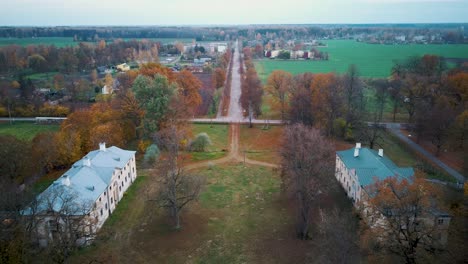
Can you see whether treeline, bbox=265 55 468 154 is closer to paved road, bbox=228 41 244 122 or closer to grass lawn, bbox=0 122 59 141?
paved road, bbox=228 41 244 122

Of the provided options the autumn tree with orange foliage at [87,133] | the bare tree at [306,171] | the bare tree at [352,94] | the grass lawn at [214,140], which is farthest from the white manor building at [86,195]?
the bare tree at [352,94]

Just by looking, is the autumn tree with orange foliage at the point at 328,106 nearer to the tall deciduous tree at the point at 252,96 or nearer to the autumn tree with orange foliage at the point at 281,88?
the autumn tree with orange foliage at the point at 281,88

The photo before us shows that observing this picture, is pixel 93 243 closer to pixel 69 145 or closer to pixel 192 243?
pixel 192 243

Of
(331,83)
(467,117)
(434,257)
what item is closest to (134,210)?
(434,257)

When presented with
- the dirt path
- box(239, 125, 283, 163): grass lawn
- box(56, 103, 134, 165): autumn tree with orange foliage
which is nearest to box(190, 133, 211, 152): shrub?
the dirt path

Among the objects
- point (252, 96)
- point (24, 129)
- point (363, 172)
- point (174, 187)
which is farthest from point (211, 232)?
point (24, 129)
